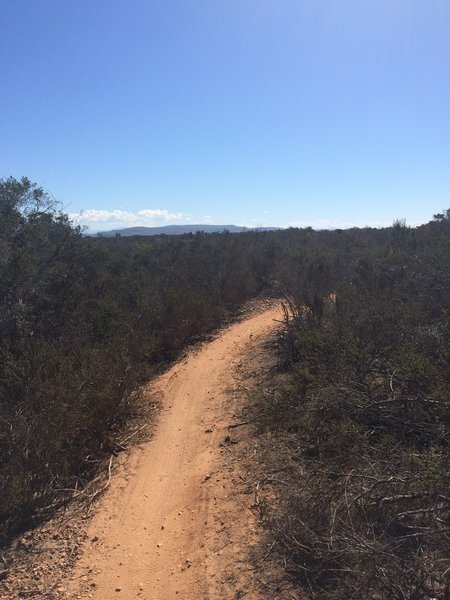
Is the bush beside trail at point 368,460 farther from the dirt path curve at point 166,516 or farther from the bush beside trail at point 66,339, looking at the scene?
the bush beside trail at point 66,339

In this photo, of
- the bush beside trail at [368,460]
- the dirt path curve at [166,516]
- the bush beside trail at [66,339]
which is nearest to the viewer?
the bush beside trail at [368,460]

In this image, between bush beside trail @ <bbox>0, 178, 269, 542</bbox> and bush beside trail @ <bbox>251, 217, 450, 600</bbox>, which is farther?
bush beside trail @ <bbox>0, 178, 269, 542</bbox>

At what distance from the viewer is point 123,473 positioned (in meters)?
6.18

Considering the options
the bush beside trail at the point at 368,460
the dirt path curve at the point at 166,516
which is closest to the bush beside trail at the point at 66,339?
the dirt path curve at the point at 166,516

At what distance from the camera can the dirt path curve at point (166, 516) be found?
13.6 feet

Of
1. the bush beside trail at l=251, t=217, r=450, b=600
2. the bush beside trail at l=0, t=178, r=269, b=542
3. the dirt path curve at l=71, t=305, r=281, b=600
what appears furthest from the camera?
the bush beside trail at l=0, t=178, r=269, b=542

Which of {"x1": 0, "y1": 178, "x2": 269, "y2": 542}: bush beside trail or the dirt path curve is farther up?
{"x1": 0, "y1": 178, "x2": 269, "y2": 542}: bush beside trail

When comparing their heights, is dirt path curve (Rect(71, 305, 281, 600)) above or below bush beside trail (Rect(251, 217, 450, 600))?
below

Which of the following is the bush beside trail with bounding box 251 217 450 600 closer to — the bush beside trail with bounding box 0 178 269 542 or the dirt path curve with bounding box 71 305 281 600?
the dirt path curve with bounding box 71 305 281 600

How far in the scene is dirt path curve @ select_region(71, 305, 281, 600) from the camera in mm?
4141

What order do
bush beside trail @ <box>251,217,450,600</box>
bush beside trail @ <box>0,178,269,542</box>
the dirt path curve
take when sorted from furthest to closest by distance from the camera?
bush beside trail @ <box>0,178,269,542</box> → the dirt path curve → bush beside trail @ <box>251,217,450,600</box>

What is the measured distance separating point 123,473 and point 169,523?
4.43ft

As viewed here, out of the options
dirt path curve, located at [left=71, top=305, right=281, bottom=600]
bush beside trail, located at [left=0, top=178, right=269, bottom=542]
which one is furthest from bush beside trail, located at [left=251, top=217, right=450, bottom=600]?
bush beside trail, located at [left=0, top=178, right=269, bottom=542]

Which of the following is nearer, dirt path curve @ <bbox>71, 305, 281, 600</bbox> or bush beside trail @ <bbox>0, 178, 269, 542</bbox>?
dirt path curve @ <bbox>71, 305, 281, 600</bbox>
